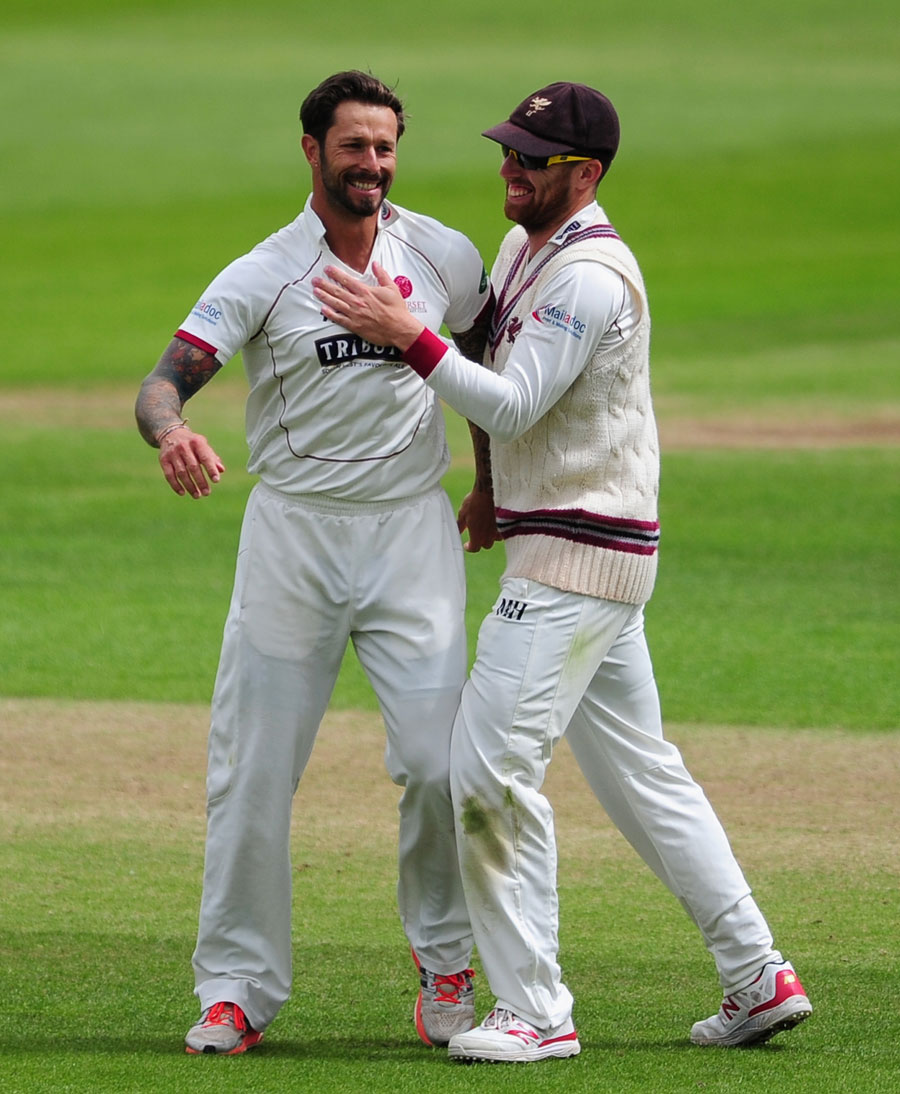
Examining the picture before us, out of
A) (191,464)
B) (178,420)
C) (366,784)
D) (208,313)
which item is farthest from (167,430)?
(366,784)

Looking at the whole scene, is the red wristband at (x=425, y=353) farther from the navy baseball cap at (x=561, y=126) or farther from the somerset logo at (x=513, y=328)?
the navy baseball cap at (x=561, y=126)

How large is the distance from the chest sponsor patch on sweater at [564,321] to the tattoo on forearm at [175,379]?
0.89 meters

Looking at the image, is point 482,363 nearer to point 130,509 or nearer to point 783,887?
point 783,887

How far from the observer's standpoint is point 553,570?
4.88 meters

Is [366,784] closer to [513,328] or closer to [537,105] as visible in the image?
[513,328]

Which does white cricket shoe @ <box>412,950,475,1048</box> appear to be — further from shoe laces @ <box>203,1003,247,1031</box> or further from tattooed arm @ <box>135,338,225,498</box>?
tattooed arm @ <box>135,338,225,498</box>

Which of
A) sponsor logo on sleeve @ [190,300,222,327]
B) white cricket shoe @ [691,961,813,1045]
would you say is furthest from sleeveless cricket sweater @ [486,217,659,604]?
white cricket shoe @ [691,961,813,1045]

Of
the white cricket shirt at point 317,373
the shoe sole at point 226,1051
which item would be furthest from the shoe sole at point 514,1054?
the white cricket shirt at point 317,373

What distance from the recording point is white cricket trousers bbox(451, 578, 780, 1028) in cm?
480

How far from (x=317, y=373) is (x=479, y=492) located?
0.79 metres

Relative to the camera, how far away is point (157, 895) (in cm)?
636

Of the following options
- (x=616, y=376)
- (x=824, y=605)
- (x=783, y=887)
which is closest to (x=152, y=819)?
(x=783, y=887)

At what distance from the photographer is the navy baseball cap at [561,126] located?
4855 millimetres

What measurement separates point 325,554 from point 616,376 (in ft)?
2.98
